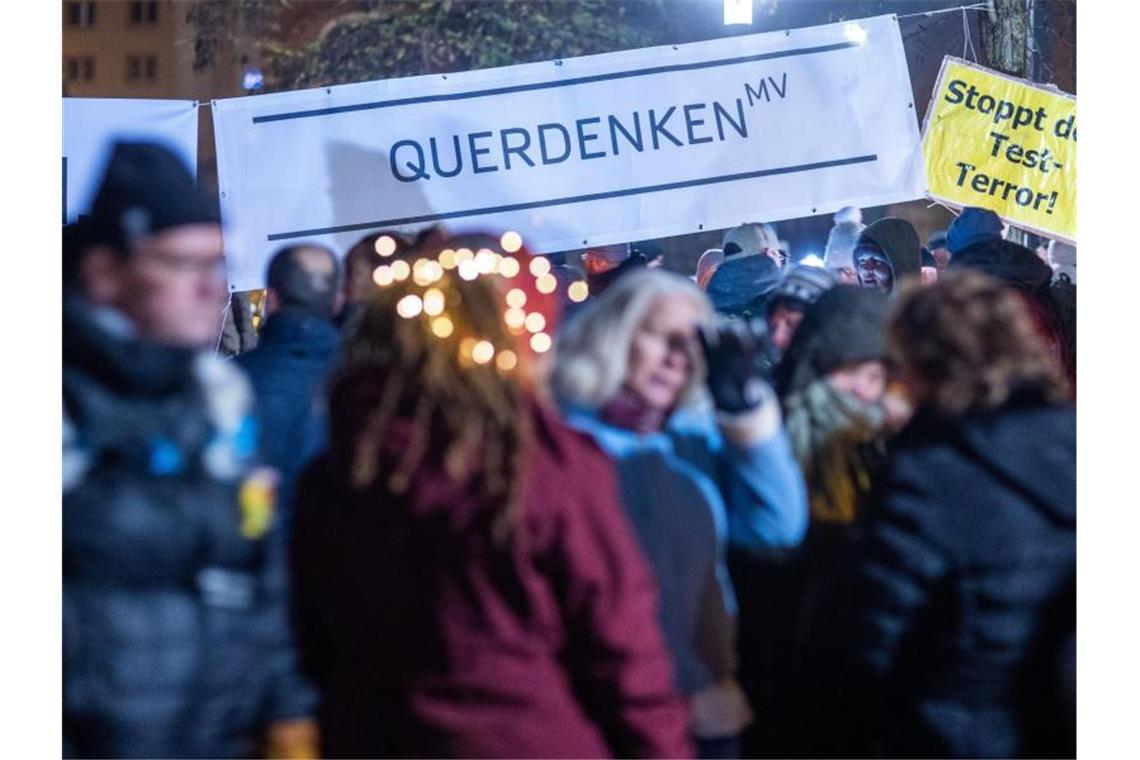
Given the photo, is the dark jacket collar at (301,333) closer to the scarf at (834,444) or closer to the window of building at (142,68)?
the scarf at (834,444)

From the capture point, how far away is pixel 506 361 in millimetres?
3945

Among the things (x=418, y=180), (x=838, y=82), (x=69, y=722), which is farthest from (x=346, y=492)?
(x=838, y=82)

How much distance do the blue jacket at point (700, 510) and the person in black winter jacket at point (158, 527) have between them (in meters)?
0.93

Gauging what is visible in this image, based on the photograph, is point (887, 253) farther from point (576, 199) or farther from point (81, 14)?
point (81, 14)

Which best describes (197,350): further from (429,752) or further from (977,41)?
(977,41)

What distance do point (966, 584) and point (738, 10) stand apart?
215cm

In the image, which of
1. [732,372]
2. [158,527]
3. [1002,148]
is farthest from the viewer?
[1002,148]

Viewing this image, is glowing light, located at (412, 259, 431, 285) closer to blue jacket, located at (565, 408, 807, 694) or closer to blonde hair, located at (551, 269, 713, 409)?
blonde hair, located at (551, 269, 713, 409)

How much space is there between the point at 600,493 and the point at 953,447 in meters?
0.96

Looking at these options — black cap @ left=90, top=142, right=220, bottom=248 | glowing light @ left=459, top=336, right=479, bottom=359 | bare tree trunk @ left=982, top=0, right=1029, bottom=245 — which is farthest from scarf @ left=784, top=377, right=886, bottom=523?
bare tree trunk @ left=982, top=0, right=1029, bottom=245

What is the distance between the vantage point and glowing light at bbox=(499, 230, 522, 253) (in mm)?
4480

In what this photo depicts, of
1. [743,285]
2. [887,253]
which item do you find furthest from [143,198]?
[887,253]

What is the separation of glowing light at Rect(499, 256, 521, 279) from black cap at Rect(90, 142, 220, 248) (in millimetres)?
777

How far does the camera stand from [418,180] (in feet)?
16.3
